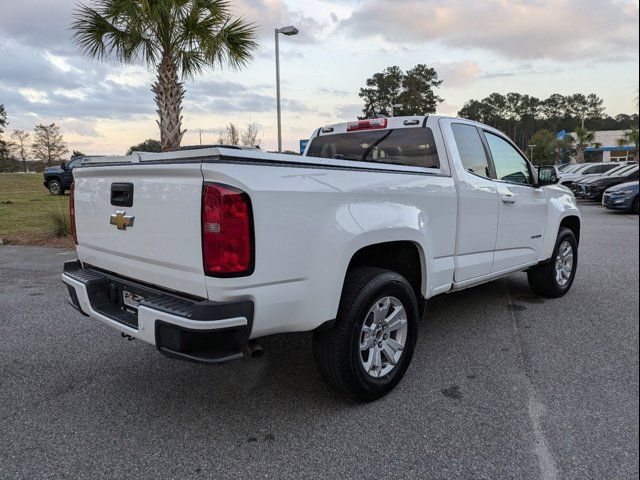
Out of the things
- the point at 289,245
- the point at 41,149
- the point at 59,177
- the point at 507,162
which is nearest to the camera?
the point at 289,245

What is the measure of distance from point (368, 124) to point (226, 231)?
93.8 inches

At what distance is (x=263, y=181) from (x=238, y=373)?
5.61ft

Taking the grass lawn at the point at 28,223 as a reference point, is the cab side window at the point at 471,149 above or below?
above

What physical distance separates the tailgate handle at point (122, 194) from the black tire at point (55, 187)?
20236 mm

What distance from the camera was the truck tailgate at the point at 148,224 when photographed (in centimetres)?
240

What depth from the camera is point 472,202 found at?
3787mm

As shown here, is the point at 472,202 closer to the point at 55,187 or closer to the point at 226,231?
the point at 226,231

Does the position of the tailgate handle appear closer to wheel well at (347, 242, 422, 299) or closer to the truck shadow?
the truck shadow

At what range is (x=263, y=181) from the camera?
92.7 inches

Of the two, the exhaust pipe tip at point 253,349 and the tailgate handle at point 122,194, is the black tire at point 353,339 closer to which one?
the exhaust pipe tip at point 253,349

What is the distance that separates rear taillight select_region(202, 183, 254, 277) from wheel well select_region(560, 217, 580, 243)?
4.45m

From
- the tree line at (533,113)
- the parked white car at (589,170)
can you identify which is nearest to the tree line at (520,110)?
the tree line at (533,113)

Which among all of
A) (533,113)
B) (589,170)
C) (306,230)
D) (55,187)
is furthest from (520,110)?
(306,230)

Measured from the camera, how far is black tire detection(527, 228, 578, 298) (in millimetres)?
5145
